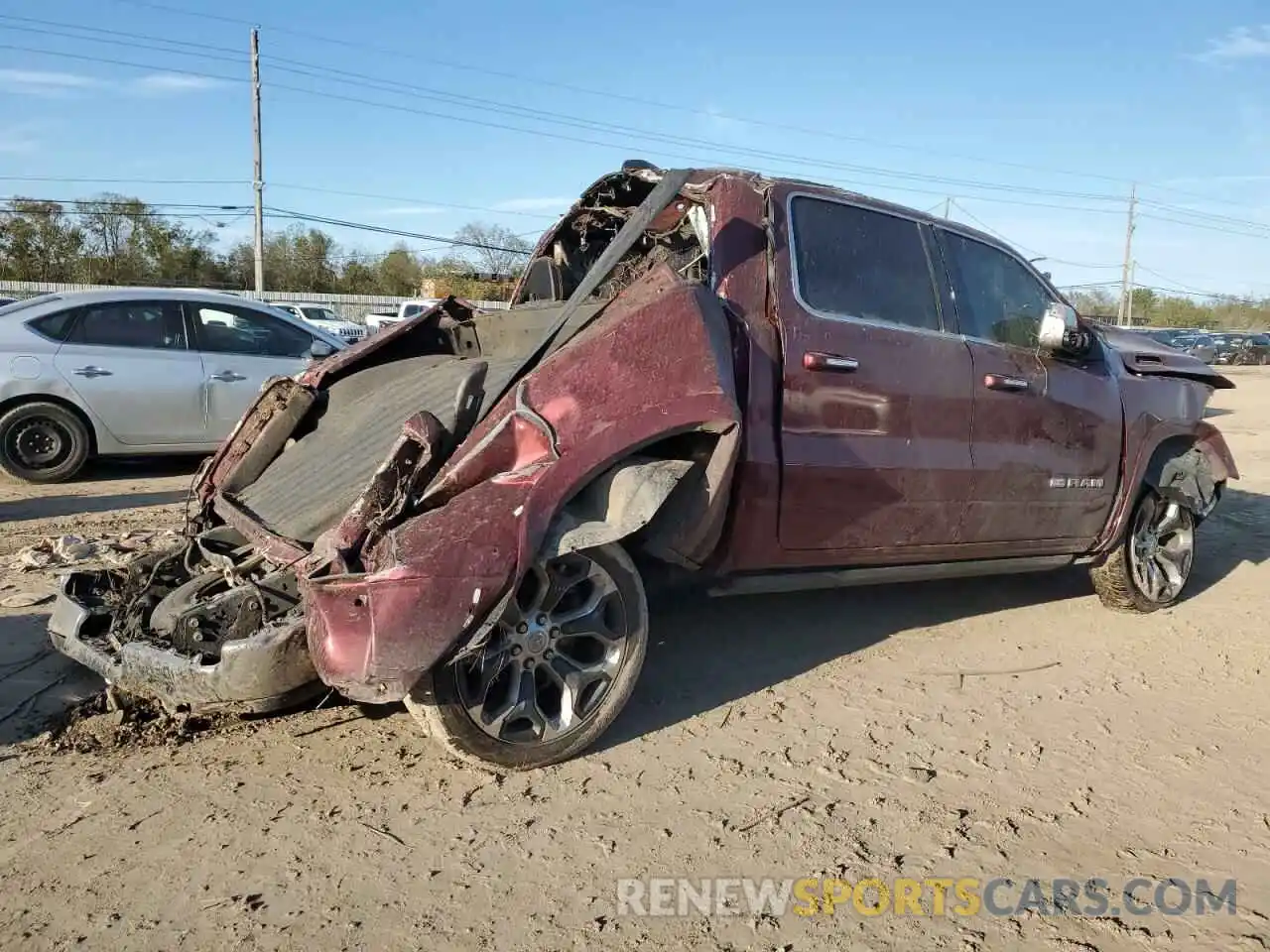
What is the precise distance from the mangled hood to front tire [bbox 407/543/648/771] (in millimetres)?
3307

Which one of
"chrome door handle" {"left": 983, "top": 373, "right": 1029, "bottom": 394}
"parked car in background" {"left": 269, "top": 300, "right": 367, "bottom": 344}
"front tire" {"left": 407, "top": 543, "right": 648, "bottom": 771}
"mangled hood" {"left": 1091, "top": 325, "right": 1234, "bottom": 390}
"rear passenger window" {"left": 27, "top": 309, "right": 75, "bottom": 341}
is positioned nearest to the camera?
"front tire" {"left": 407, "top": 543, "right": 648, "bottom": 771}

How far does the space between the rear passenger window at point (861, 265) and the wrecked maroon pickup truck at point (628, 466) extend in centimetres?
1

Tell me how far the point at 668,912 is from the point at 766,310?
7.16ft

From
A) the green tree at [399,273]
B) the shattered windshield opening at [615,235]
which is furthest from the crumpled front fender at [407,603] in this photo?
the green tree at [399,273]

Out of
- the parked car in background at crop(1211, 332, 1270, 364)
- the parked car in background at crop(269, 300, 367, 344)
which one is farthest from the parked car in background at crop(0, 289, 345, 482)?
the parked car in background at crop(1211, 332, 1270, 364)

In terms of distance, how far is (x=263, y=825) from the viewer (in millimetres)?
2752

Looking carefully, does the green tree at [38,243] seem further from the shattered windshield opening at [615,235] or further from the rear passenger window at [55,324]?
the shattered windshield opening at [615,235]

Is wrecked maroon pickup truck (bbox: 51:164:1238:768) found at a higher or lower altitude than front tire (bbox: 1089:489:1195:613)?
higher

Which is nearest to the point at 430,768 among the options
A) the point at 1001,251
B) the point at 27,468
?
the point at 1001,251

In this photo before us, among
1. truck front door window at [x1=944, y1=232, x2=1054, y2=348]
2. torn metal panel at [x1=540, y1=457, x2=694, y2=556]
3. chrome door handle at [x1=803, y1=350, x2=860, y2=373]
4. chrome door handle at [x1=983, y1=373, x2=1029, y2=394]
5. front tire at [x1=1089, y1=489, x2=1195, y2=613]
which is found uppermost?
truck front door window at [x1=944, y1=232, x2=1054, y2=348]

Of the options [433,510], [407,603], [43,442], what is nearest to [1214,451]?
[433,510]

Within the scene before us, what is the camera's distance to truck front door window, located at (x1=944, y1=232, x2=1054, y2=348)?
4.46 meters

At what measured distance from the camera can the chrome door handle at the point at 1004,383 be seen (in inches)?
170

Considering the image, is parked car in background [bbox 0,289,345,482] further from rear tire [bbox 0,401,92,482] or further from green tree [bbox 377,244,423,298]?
green tree [bbox 377,244,423,298]
